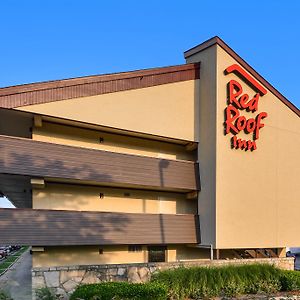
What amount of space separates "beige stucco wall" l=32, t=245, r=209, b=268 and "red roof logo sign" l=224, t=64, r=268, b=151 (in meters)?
6.36

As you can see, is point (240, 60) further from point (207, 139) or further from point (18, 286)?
point (18, 286)

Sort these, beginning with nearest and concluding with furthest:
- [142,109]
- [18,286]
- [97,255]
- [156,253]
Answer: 1. [18,286]
2. [97,255]
3. [142,109]
4. [156,253]

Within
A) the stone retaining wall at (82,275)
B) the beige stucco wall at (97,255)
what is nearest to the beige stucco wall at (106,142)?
the beige stucco wall at (97,255)

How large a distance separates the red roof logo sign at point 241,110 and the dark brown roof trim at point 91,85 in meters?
2.14

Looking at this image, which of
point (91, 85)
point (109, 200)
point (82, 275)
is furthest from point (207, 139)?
point (82, 275)

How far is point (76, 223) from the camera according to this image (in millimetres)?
16516

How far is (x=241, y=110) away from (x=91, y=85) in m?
8.41

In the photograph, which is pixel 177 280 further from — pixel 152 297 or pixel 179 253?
pixel 179 253

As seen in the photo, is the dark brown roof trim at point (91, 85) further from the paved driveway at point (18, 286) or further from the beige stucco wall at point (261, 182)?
the paved driveway at point (18, 286)

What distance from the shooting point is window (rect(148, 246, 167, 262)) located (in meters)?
19.9

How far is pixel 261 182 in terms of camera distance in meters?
20.9

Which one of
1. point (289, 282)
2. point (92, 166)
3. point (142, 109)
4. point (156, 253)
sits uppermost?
point (142, 109)

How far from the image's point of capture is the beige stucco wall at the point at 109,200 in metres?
17.5

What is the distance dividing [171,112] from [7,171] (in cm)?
856
